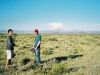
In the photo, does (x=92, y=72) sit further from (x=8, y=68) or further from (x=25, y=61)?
(x=25, y=61)

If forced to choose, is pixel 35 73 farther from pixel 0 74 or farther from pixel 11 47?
pixel 11 47

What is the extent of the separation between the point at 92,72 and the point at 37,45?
4.46 m

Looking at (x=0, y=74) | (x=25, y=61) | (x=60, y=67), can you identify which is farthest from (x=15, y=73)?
(x=25, y=61)

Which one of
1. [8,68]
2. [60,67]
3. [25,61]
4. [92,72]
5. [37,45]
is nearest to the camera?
[92,72]

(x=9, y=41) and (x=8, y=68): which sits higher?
(x=9, y=41)

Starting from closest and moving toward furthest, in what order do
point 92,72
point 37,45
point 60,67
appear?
point 92,72 < point 60,67 < point 37,45

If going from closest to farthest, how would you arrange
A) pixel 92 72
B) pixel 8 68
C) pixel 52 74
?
1. pixel 92 72
2. pixel 52 74
3. pixel 8 68

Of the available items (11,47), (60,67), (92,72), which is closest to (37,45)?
(11,47)

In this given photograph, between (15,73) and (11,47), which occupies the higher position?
(11,47)

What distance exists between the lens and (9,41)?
11.3m

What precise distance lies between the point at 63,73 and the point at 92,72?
1431 mm

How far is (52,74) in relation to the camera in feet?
29.6

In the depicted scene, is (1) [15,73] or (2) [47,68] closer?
(1) [15,73]

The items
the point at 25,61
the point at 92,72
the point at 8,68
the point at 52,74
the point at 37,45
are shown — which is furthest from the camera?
the point at 25,61
